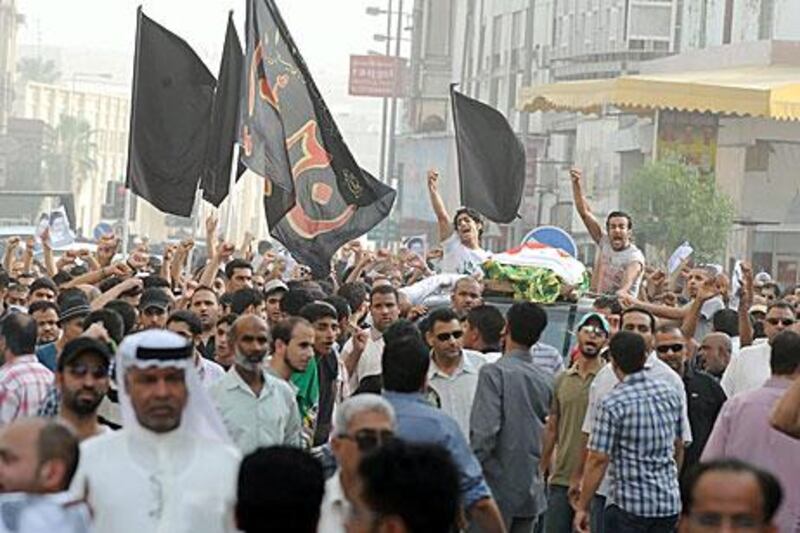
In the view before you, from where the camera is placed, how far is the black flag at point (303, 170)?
17.7 m

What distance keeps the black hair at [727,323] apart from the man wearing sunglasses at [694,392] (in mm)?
3269

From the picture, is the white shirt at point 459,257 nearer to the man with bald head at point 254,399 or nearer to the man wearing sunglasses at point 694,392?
the man wearing sunglasses at point 694,392

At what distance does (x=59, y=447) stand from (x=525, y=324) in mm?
5124

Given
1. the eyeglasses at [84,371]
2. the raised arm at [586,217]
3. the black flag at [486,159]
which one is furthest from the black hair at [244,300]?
the black flag at [486,159]

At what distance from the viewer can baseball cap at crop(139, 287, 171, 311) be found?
1402cm

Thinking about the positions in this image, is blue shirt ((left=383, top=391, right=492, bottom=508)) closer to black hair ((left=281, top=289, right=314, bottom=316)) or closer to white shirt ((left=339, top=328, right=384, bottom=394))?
white shirt ((left=339, top=328, right=384, bottom=394))

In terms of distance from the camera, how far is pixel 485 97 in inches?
3460

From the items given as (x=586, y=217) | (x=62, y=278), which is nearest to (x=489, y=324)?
(x=586, y=217)

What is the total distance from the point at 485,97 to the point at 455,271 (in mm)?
69961

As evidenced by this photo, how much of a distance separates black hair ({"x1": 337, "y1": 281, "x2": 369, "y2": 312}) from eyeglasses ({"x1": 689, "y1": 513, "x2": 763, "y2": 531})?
9.91 meters

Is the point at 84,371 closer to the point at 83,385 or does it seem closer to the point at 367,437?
the point at 83,385

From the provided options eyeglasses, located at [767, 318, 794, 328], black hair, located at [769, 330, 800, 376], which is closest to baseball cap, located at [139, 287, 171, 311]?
eyeglasses, located at [767, 318, 794, 328]

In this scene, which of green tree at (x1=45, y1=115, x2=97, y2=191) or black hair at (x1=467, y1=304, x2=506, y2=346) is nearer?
black hair at (x1=467, y1=304, x2=506, y2=346)

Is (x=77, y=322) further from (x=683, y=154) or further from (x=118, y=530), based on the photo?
(x=683, y=154)
